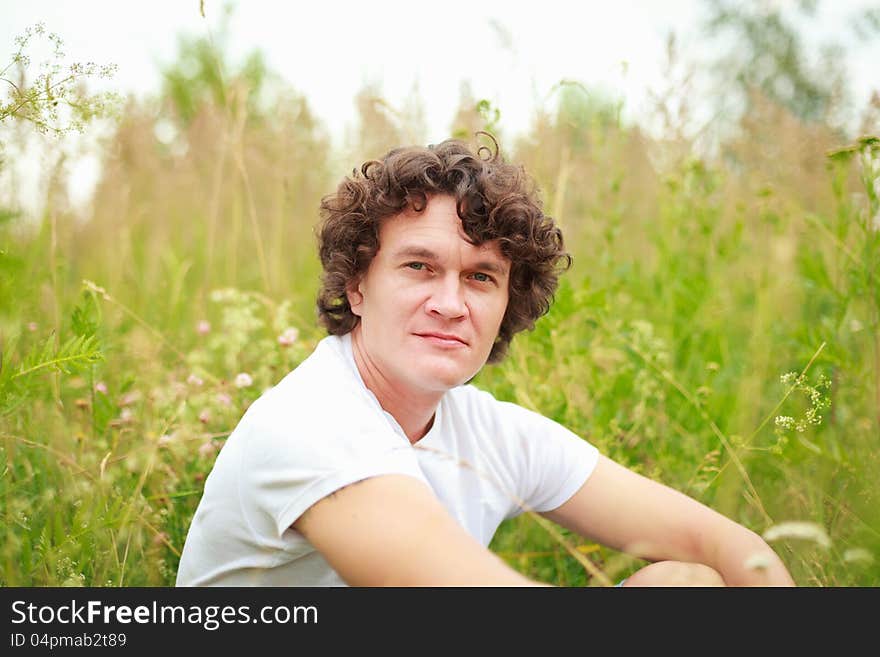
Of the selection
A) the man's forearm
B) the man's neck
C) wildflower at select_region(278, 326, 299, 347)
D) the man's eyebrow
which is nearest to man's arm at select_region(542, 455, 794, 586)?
the man's forearm

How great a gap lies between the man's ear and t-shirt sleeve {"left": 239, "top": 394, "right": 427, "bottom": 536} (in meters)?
0.51

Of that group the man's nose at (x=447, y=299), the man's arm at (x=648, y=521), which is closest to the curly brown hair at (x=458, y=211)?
the man's nose at (x=447, y=299)


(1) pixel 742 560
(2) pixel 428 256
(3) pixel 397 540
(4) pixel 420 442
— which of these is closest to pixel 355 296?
(2) pixel 428 256

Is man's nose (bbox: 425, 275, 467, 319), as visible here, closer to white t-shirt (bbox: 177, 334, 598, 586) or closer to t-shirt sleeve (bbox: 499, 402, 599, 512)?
white t-shirt (bbox: 177, 334, 598, 586)

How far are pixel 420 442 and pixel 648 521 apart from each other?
2.04 ft

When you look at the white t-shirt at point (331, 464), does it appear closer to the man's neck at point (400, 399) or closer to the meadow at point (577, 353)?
the man's neck at point (400, 399)

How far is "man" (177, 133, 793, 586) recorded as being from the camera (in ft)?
4.99

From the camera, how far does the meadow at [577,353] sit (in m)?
Answer: 2.09

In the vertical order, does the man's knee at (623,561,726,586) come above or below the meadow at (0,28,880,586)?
below

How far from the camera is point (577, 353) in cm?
284

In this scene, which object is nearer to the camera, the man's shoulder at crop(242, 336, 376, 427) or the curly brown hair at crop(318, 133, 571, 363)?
the man's shoulder at crop(242, 336, 376, 427)

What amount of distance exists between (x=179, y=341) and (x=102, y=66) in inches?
73.7

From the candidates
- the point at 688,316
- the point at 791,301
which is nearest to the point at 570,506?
the point at 688,316
